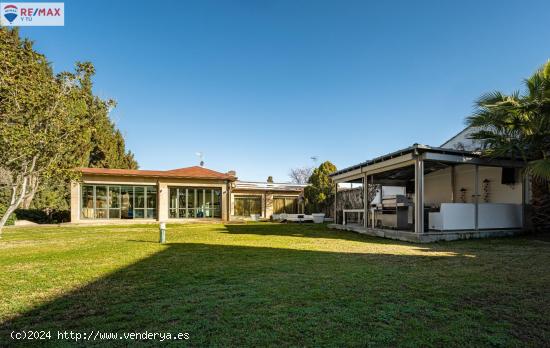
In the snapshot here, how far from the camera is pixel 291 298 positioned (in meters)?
3.71

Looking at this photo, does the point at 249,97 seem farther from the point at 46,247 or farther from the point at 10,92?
the point at 46,247

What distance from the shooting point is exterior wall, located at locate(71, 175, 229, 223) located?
19.2 m

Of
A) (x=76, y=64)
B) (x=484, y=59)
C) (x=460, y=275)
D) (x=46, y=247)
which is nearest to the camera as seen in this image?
(x=460, y=275)

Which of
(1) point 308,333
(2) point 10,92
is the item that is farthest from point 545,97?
(2) point 10,92

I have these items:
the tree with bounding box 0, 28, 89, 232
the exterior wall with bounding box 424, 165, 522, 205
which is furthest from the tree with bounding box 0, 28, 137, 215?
the exterior wall with bounding box 424, 165, 522, 205

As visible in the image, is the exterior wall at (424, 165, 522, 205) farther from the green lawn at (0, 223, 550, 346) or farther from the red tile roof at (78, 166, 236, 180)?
the red tile roof at (78, 166, 236, 180)

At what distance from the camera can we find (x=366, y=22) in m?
13.5

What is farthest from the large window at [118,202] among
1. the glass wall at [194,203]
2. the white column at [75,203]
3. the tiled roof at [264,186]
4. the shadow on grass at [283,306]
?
the shadow on grass at [283,306]

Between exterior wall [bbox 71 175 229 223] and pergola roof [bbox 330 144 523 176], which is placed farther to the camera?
exterior wall [bbox 71 175 229 223]

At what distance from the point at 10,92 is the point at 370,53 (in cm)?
1462

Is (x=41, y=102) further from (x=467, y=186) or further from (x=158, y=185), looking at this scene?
Answer: (x=467, y=186)

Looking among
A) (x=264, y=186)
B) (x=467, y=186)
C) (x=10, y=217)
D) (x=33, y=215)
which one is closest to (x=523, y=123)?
(x=467, y=186)

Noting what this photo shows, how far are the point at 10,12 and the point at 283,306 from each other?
16.6 meters

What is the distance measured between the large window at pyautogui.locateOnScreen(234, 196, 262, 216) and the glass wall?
3.23 m
